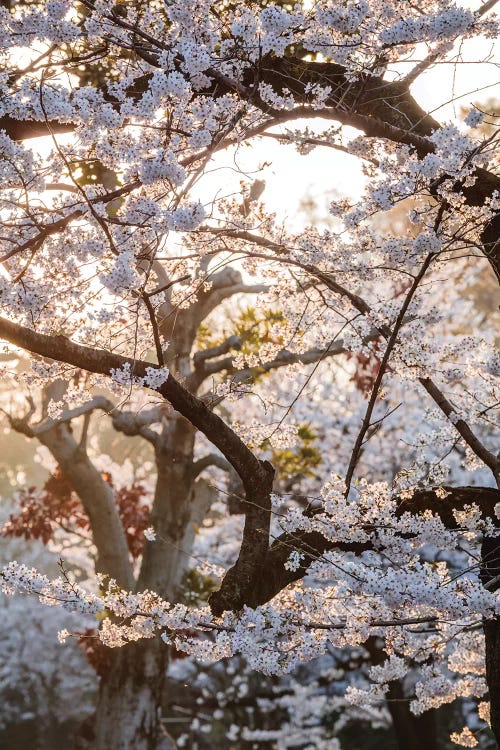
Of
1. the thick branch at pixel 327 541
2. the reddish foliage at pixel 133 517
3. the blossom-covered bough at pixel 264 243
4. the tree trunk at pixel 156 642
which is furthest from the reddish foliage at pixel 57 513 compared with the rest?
the thick branch at pixel 327 541

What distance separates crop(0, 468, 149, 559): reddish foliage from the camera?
917cm

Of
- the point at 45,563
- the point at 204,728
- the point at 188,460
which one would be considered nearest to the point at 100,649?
the point at 188,460

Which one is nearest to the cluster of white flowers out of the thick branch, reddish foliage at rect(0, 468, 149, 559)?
the thick branch

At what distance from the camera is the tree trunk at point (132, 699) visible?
812 cm

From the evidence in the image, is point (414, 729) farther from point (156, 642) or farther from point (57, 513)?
point (57, 513)

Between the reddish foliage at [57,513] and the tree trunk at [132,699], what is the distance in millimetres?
1542

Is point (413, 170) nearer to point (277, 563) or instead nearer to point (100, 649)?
point (277, 563)

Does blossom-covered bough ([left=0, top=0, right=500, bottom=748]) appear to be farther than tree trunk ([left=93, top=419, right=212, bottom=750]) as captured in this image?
No

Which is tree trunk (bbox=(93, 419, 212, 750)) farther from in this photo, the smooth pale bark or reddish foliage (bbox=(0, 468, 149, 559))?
reddish foliage (bbox=(0, 468, 149, 559))

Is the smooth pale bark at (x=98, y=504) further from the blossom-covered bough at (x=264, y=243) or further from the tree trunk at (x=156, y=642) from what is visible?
the blossom-covered bough at (x=264, y=243)

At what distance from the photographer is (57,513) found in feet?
30.8

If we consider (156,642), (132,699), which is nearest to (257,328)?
(156,642)

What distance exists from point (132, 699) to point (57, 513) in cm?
243

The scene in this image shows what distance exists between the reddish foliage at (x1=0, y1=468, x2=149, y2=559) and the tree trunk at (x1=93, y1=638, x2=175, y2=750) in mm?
1542
